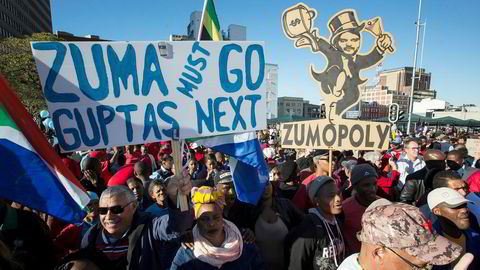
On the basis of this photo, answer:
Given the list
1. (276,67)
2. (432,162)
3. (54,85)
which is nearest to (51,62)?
(54,85)

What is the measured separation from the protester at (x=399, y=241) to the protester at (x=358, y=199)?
111 centimetres

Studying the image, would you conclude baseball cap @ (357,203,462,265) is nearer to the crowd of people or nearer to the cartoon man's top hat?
the crowd of people

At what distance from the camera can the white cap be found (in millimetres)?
2324

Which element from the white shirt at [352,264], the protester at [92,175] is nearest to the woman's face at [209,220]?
the white shirt at [352,264]

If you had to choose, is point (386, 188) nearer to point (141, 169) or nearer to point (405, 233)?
point (405, 233)

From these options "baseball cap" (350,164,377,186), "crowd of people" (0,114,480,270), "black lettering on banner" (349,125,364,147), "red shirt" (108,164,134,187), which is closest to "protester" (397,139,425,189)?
"crowd of people" (0,114,480,270)

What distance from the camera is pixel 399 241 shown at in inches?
55.0

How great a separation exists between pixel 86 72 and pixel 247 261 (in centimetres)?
161

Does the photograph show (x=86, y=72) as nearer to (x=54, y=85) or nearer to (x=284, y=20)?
(x=54, y=85)

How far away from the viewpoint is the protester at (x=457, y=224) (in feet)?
7.56

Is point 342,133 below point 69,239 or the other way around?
the other way around

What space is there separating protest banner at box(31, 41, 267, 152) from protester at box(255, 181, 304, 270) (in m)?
0.91

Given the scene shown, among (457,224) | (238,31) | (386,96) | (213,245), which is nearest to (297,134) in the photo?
(457,224)

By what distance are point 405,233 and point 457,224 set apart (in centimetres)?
132
